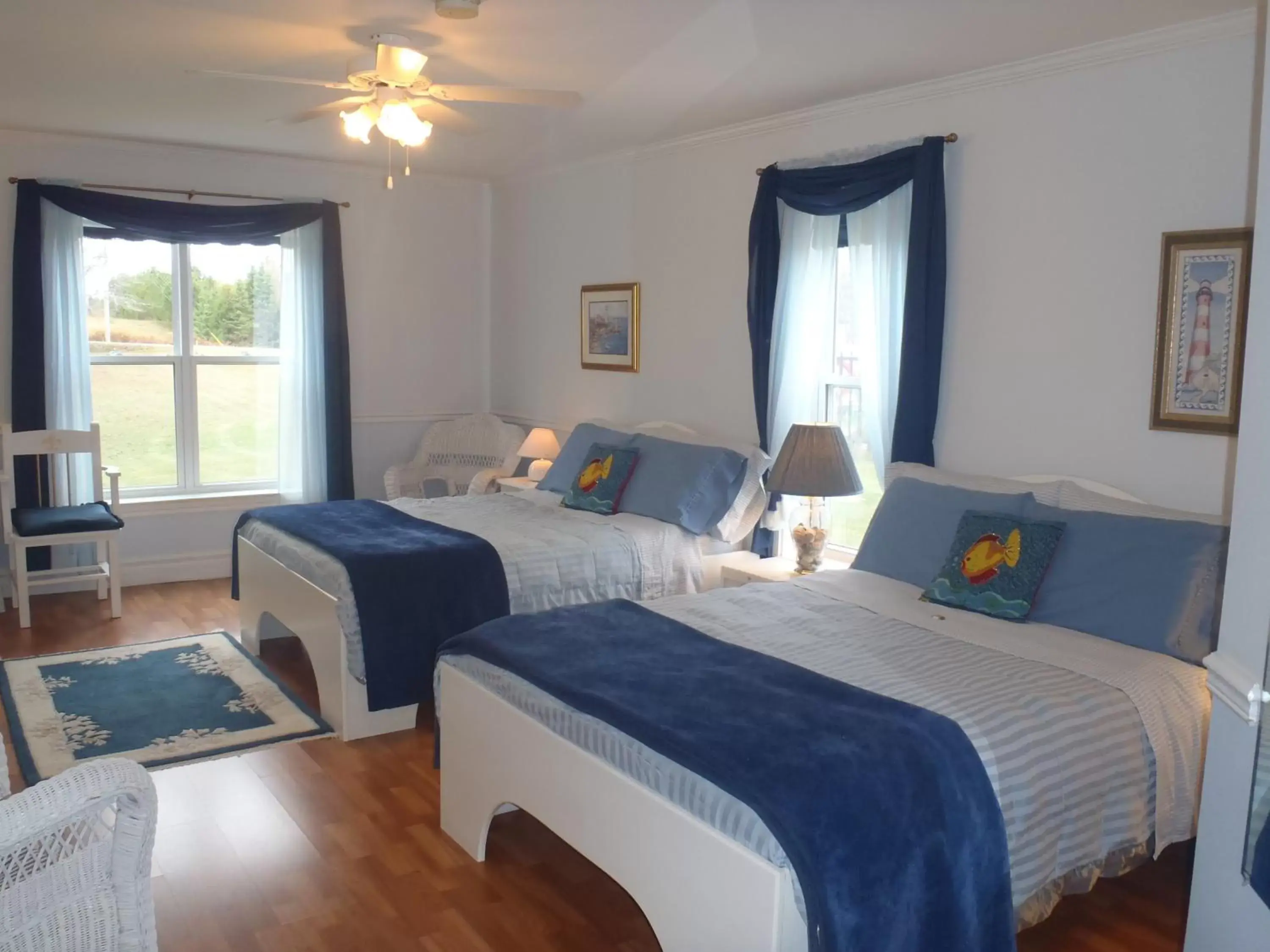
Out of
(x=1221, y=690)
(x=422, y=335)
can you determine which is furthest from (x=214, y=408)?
(x=1221, y=690)

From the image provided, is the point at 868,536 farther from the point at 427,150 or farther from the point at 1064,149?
the point at 427,150

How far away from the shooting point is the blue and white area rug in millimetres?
3492

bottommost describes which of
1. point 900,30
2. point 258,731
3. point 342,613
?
point 258,731

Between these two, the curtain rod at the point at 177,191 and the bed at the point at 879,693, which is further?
the curtain rod at the point at 177,191

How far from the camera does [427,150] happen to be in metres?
5.43

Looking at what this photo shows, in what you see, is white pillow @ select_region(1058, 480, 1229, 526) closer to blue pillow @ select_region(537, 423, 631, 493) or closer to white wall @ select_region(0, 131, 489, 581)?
blue pillow @ select_region(537, 423, 631, 493)

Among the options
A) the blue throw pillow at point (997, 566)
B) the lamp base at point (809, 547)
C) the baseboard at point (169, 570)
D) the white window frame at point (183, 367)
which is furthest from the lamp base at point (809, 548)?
the white window frame at point (183, 367)

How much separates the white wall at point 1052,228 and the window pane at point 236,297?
264cm

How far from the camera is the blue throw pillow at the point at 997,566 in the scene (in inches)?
122

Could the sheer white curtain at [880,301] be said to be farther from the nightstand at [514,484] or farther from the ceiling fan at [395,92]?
the nightstand at [514,484]

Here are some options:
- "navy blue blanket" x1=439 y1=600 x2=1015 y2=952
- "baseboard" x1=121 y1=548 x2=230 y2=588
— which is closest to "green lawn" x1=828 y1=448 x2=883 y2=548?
"navy blue blanket" x1=439 y1=600 x2=1015 y2=952

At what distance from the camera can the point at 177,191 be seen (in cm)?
566

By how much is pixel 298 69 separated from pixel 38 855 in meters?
2.97

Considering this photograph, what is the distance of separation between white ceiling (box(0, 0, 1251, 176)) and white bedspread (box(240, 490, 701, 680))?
1736 millimetres
